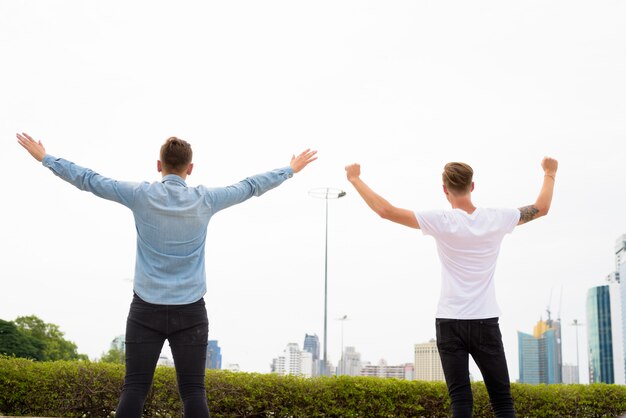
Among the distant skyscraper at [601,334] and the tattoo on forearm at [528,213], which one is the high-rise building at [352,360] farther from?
the tattoo on forearm at [528,213]

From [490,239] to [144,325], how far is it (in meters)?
2.07

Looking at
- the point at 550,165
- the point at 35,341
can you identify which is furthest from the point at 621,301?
the point at 550,165

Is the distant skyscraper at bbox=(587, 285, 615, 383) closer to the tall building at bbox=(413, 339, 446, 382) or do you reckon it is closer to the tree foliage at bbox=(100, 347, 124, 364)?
the tall building at bbox=(413, 339, 446, 382)

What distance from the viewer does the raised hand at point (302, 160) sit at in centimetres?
425

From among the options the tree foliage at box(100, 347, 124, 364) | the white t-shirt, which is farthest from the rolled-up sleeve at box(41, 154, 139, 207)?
the tree foliage at box(100, 347, 124, 364)

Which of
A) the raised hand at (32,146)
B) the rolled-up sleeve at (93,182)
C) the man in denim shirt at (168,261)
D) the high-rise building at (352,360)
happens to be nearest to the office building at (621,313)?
the high-rise building at (352,360)

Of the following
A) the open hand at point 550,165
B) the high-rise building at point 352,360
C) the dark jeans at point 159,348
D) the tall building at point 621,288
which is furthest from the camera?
the tall building at point 621,288

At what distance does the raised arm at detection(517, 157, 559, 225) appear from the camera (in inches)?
163

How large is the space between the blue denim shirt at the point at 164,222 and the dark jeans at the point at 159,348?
11 centimetres

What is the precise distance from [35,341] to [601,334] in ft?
539

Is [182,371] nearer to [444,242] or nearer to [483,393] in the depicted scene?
[444,242]

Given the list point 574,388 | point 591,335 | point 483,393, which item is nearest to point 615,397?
point 574,388

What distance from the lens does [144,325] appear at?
356 centimetres

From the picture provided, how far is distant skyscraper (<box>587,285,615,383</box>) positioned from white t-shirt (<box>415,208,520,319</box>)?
Answer: 7445 inches
